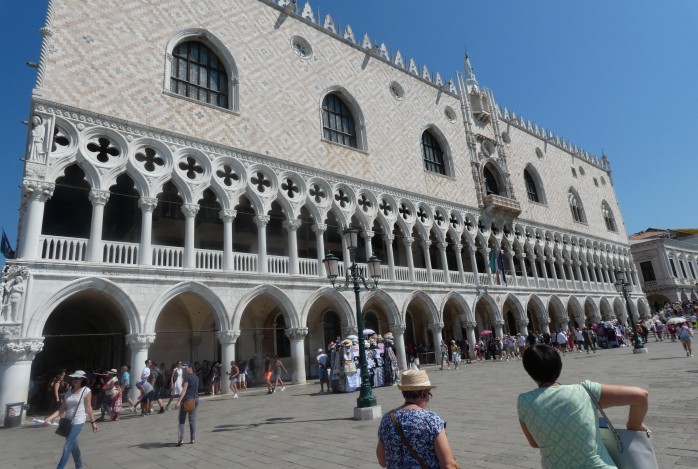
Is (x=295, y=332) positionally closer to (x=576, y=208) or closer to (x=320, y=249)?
(x=320, y=249)

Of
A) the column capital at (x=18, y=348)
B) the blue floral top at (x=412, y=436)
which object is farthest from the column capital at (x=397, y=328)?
the blue floral top at (x=412, y=436)

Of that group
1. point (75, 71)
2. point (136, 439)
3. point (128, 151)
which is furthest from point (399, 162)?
point (136, 439)

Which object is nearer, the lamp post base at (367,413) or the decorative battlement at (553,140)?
the lamp post base at (367,413)

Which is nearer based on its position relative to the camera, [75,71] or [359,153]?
[75,71]

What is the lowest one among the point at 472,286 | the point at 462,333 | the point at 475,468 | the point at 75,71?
the point at 475,468

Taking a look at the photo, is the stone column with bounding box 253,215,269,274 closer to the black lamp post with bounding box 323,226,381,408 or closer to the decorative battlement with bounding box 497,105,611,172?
the black lamp post with bounding box 323,226,381,408

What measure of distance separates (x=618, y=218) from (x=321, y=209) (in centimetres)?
3237

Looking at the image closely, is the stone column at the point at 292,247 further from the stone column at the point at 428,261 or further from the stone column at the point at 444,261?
the stone column at the point at 444,261

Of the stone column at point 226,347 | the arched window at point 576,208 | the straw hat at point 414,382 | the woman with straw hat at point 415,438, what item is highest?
the arched window at point 576,208

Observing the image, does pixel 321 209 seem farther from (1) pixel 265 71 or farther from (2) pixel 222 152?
(1) pixel 265 71

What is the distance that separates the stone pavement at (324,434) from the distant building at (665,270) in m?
37.3

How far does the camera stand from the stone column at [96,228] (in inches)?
422

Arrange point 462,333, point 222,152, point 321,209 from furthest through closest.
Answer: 1. point 462,333
2. point 321,209
3. point 222,152

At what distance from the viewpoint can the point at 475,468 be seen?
3836 millimetres
